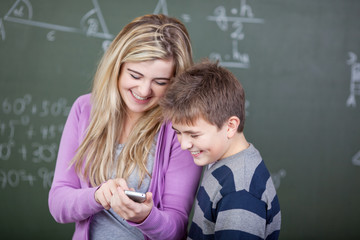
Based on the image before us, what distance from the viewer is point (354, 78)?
2916 mm

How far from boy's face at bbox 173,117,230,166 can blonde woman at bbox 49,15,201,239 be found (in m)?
0.14

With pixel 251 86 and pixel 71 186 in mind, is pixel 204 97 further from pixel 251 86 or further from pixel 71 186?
pixel 251 86

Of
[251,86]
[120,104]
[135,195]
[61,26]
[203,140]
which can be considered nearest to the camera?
[135,195]

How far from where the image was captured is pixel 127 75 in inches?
52.1

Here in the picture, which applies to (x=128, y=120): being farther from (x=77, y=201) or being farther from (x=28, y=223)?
(x=28, y=223)

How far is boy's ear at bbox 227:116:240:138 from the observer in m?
1.20

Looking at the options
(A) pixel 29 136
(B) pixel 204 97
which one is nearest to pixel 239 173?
(B) pixel 204 97

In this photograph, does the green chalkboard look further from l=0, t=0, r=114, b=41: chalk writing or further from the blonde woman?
the blonde woman

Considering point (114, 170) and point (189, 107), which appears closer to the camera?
point (189, 107)

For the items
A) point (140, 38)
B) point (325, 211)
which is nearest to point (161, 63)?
point (140, 38)

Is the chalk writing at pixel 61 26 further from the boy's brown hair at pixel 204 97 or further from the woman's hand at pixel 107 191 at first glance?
the woman's hand at pixel 107 191

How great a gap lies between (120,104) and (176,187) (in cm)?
39

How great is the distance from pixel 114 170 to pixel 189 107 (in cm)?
38

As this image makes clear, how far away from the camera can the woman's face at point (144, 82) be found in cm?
128
